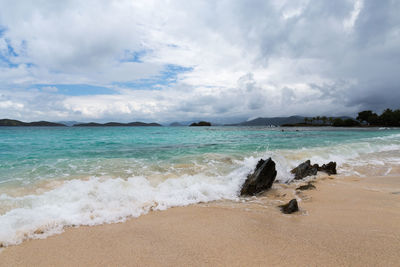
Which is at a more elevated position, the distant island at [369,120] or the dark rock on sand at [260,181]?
the distant island at [369,120]

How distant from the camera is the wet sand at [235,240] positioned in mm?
2643

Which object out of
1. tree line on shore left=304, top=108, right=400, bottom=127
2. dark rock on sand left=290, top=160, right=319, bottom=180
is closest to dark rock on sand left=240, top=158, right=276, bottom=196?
dark rock on sand left=290, top=160, right=319, bottom=180

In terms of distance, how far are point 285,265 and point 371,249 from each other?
131 cm

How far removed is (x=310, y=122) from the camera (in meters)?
154

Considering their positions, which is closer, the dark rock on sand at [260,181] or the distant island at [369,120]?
the dark rock on sand at [260,181]

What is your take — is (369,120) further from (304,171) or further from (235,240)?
(235,240)

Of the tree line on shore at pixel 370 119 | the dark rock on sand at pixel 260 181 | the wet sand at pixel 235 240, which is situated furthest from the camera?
the tree line on shore at pixel 370 119

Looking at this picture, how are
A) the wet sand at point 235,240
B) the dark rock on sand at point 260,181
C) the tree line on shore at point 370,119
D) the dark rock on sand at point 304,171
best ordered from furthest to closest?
the tree line on shore at point 370,119 < the dark rock on sand at point 304,171 < the dark rock on sand at point 260,181 < the wet sand at point 235,240

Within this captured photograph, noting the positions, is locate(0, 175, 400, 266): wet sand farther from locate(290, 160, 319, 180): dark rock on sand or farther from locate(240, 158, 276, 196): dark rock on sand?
locate(290, 160, 319, 180): dark rock on sand

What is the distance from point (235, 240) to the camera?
315 cm

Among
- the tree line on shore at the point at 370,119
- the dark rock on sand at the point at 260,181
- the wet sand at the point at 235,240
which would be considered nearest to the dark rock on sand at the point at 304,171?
the dark rock on sand at the point at 260,181

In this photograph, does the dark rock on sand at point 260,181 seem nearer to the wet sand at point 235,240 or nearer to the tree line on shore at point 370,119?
the wet sand at point 235,240

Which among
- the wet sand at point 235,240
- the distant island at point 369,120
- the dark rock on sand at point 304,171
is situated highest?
the distant island at point 369,120

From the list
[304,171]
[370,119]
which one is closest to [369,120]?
[370,119]
